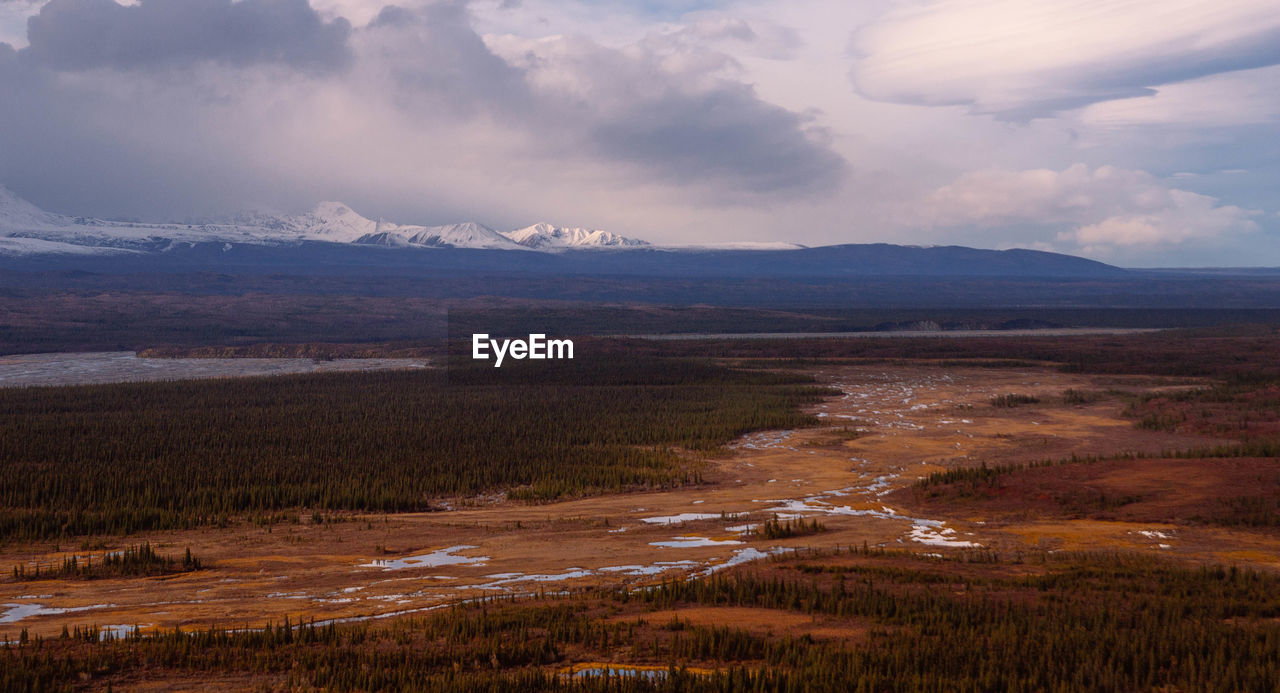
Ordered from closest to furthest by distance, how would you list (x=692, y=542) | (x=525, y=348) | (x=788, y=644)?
(x=788, y=644) → (x=692, y=542) → (x=525, y=348)

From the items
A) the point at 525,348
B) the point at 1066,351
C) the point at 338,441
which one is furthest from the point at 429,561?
the point at 1066,351

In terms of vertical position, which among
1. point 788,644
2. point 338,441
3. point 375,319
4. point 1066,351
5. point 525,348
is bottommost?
point 338,441

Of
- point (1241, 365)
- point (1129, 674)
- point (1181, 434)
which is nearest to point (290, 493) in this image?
point (1129, 674)

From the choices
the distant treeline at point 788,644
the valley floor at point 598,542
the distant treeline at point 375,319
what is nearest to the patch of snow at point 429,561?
the valley floor at point 598,542

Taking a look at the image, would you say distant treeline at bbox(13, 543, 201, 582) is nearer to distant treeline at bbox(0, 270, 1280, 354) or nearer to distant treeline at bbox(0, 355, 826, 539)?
distant treeline at bbox(0, 355, 826, 539)

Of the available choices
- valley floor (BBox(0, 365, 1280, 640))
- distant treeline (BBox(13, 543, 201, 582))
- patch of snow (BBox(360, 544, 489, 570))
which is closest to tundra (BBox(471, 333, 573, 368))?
valley floor (BBox(0, 365, 1280, 640))

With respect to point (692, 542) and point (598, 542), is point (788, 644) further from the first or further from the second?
point (598, 542)
